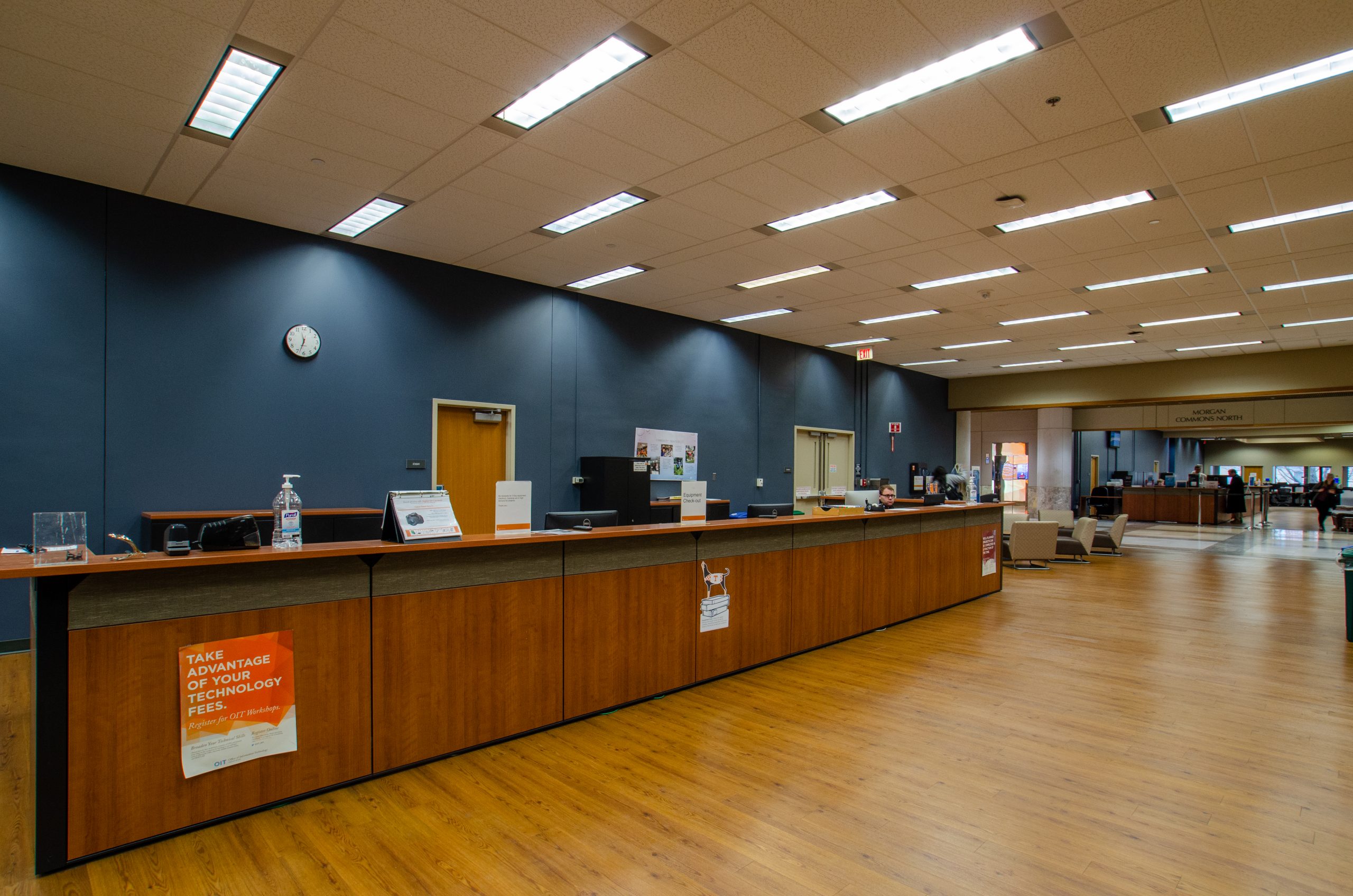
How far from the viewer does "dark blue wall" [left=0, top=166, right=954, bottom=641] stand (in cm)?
484

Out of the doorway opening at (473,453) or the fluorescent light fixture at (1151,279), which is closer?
the fluorescent light fixture at (1151,279)

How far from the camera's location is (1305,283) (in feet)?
23.1

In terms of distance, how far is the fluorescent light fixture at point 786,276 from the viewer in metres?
7.12

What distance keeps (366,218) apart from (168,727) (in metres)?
4.46

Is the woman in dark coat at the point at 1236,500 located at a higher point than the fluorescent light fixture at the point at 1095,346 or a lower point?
lower

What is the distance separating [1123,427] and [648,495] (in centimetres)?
1570

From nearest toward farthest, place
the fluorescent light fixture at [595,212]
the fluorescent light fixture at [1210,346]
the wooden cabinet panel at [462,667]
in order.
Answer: the wooden cabinet panel at [462,667] < the fluorescent light fixture at [595,212] < the fluorescent light fixture at [1210,346]

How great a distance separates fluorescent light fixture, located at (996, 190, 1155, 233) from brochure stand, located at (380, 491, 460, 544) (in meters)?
4.99

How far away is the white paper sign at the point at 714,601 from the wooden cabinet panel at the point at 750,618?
3cm

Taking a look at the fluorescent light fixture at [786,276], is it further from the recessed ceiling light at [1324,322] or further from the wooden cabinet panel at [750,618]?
the recessed ceiling light at [1324,322]

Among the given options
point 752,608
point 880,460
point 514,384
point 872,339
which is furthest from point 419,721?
point 880,460

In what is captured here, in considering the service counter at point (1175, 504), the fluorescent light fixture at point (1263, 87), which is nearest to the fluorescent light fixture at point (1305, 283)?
the fluorescent light fixture at point (1263, 87)

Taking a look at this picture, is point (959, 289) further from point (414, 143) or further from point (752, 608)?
point (414, 143)

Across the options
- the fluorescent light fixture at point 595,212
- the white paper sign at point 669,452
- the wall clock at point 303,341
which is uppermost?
the fluorescent light fixture at point 595,212
